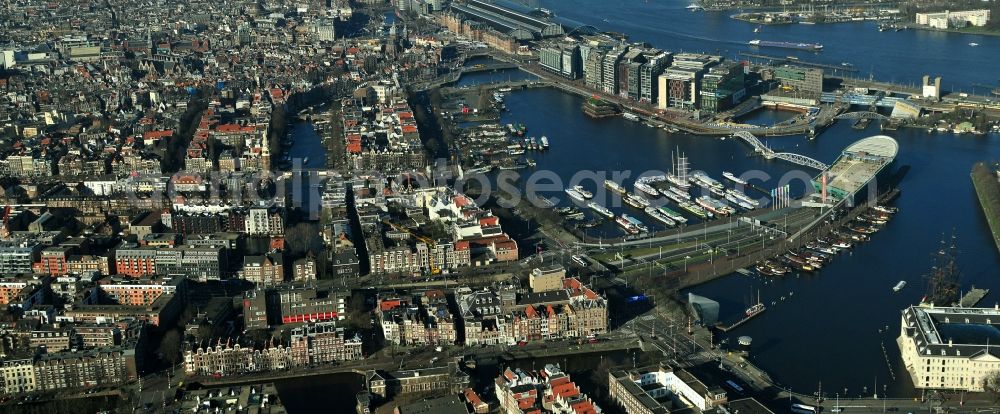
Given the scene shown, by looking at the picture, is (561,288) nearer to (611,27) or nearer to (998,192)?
(998,192)

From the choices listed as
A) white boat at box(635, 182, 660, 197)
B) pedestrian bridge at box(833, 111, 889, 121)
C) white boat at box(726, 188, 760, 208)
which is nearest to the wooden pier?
white boat at box(726, 188, 760, 208)

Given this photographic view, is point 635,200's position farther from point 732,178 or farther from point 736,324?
point 736,324

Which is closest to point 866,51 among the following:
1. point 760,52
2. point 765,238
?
point 760,52

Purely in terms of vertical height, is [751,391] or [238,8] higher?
[238,8]

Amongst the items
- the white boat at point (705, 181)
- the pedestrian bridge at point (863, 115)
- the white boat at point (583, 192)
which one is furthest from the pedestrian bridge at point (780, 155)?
the white boat at point (583, 192)

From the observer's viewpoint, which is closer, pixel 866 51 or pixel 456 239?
pixel 456 239

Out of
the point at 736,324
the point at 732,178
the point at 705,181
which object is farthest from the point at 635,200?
the point at 736,324
